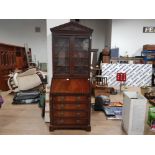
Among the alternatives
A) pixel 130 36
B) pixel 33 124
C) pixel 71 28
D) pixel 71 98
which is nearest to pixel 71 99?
pixel 71 98

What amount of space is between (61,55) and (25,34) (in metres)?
5.29

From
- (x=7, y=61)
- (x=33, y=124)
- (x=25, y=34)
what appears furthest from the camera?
(x=25, y=34)

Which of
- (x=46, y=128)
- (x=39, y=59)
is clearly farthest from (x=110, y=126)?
(x=39, y=59)

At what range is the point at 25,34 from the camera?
291 inches

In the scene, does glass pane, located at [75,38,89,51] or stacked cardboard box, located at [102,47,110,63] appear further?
stacked cardboard box, located at [102,47,110,63]

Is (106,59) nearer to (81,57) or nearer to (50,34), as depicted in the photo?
(81,57)

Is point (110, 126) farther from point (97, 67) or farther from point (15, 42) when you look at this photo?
point (15, 42)

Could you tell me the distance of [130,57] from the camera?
6184mm

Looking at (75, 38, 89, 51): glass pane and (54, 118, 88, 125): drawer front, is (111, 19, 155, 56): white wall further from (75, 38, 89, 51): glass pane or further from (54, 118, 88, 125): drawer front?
(54, 118, 88, 125): drawer front

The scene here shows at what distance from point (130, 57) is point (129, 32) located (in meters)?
0.99

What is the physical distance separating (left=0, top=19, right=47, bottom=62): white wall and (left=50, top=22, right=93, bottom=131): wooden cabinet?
5.01 meters

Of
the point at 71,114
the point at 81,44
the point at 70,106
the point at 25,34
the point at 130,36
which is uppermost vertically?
the point at 25,34

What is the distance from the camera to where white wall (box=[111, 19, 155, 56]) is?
20.1 feet

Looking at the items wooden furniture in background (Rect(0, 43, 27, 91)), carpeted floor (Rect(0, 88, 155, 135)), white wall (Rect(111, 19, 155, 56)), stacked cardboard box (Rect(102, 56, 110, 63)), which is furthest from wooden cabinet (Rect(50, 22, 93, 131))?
white wall (Rect(111, 19, 155, 56))
